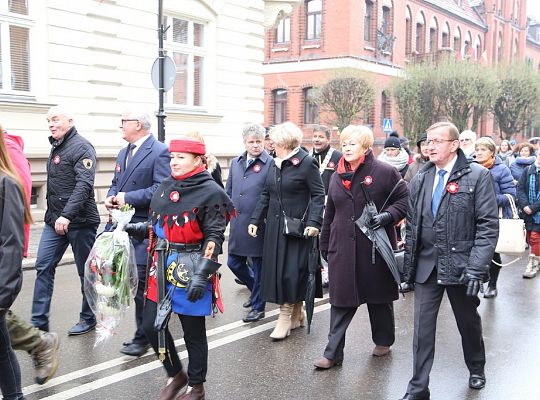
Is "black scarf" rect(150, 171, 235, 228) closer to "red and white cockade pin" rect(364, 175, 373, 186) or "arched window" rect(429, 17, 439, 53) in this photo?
"red and white cockade pin" rect(364, 175, 373, 186)

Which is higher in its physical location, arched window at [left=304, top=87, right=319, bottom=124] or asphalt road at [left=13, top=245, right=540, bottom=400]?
arched window at [left=304, top=87, right=319, bottom=124]

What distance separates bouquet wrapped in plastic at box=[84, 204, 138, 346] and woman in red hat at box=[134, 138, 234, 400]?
1.45 ft

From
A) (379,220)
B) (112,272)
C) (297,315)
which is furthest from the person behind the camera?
(297,315)

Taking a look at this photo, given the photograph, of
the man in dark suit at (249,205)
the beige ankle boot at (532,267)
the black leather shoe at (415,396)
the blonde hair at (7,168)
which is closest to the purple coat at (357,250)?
the black leather shoe at (415,396)

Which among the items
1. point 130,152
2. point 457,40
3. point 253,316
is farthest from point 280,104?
point 130,152

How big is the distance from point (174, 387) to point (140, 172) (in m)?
1.99

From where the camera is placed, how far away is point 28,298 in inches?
295

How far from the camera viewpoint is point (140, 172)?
562 centimetres

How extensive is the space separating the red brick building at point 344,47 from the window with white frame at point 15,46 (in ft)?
64.3

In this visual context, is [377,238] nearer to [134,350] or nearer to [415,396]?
[415,396]

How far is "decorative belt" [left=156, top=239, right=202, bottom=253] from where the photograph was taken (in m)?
4.31

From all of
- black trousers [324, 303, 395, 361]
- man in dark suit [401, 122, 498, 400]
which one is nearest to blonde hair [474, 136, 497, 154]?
black trousers [324, 303, 395, 361]

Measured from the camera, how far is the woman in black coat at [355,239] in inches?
209

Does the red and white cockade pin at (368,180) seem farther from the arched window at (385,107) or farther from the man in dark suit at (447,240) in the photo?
the arched window at (385,107)
